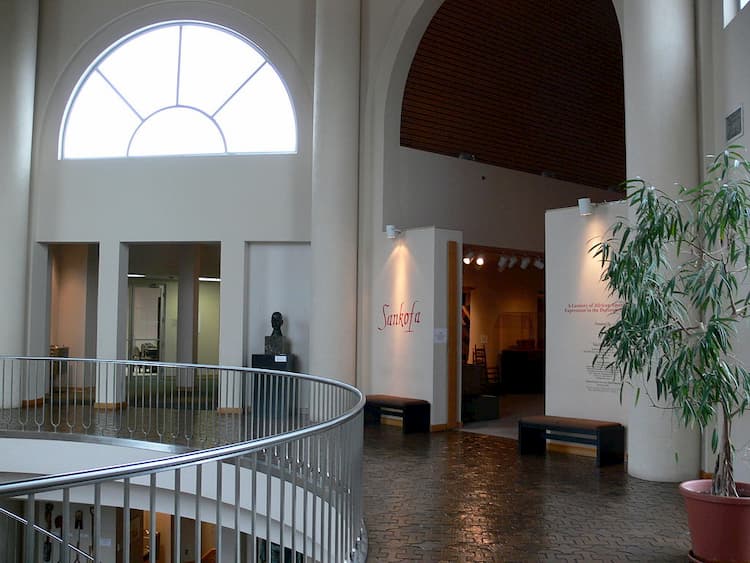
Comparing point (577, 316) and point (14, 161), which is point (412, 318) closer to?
point (577, 316)

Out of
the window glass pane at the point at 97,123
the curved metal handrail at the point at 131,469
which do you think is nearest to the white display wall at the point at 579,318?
the curved metal handrail at the point at 131,469

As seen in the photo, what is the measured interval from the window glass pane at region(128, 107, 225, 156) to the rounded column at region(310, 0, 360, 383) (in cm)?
215

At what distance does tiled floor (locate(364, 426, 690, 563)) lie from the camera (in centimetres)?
563

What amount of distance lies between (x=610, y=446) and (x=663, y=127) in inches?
139

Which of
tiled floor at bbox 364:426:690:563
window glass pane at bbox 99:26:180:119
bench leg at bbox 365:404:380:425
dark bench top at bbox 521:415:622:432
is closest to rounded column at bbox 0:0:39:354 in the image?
window glass pane at bbox 99:26:180:119

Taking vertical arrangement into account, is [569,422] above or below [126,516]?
below

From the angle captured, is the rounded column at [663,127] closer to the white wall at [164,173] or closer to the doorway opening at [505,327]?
the white wall at [164,173]

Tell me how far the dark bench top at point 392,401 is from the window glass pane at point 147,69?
628 centimetres

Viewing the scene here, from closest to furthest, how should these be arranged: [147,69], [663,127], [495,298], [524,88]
Result: [663,127]
[147,69]
[524,88]
[495,298]

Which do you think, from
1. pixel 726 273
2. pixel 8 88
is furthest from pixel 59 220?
pixel 726 273

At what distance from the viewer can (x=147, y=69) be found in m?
13.9

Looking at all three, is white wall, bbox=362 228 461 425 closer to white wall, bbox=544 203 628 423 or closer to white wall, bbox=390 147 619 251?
white wall, bbox=390 147 619 251

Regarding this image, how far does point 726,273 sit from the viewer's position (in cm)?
517

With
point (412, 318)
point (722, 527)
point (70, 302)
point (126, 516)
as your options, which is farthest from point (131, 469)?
point (70, 302)
